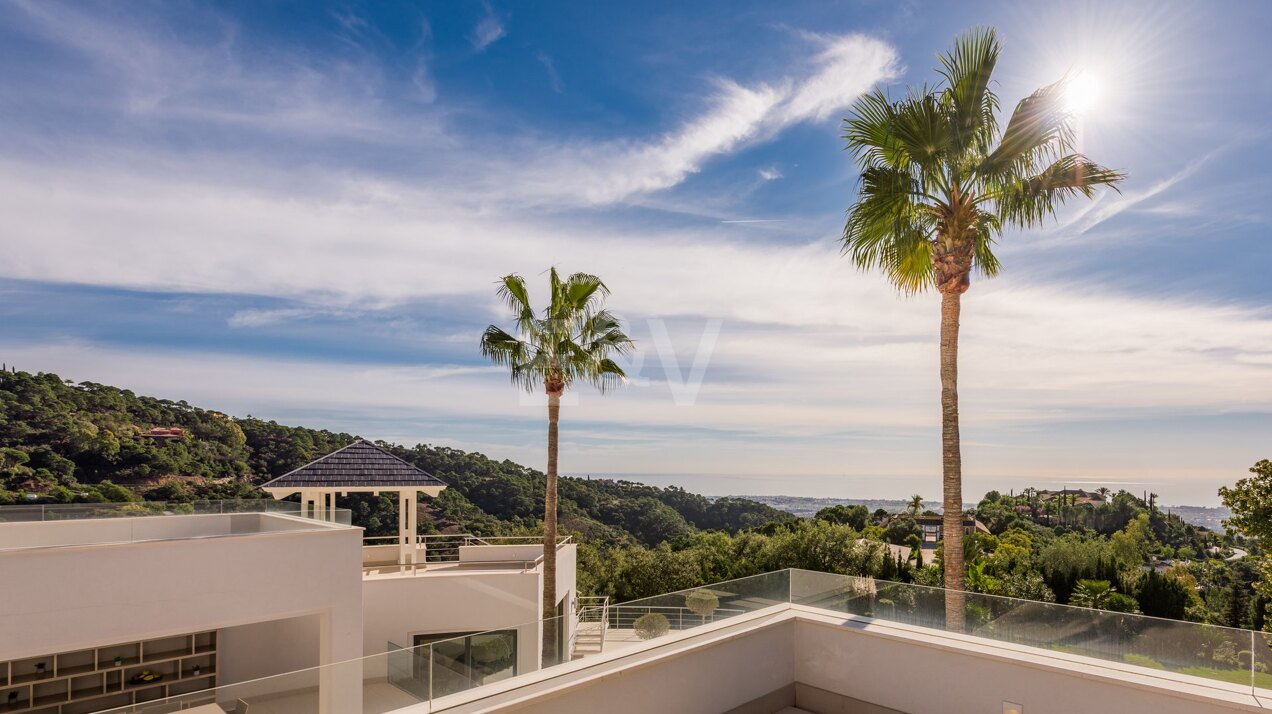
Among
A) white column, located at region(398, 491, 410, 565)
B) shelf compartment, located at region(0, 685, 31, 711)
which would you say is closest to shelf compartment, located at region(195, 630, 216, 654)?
shelf compartment, located at region(0, 685, 31, 711)

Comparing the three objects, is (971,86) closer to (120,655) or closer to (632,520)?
(120,655)

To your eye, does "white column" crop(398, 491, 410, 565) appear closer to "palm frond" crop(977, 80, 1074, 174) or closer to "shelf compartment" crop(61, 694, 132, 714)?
"shelf compartment" crop(61, 694, 132, 714)

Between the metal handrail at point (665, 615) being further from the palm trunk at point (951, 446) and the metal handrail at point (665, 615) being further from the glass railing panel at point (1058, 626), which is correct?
the palm trunk at point (951, 446)

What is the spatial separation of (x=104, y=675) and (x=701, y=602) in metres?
7.56

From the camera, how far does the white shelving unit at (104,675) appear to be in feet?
23.0

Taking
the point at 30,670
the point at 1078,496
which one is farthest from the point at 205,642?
A: the point at 1078,496

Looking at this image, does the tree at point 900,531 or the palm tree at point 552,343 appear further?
the tree at point 900,531

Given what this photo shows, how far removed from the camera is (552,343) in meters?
9.59

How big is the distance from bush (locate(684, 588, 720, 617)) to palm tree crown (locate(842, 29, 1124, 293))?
169 inches

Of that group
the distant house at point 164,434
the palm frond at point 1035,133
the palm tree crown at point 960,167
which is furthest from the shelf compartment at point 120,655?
the distant house at point 164,434

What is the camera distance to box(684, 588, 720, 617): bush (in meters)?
4.01

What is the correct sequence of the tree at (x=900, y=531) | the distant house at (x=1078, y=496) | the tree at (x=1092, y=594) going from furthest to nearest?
the distant house at (x=1078, y=496) → the tree at (x=900, y=531) → the tree at (x=1092, y=594)

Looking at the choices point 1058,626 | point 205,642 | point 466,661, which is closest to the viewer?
point 466,661

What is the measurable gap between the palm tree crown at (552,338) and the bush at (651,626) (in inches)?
231
